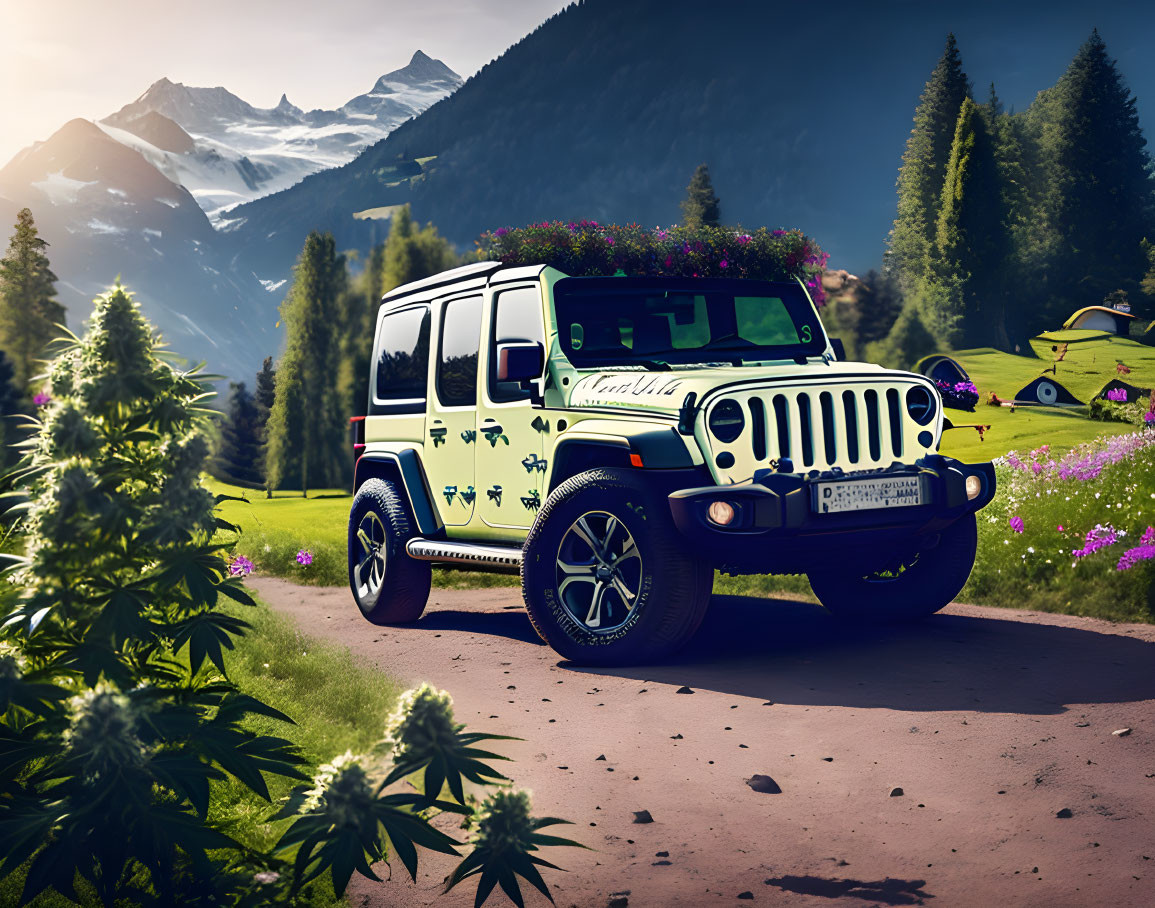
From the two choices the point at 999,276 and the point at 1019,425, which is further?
the point at 999,276

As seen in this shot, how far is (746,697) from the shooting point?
6.09m

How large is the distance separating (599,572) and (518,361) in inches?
58.4

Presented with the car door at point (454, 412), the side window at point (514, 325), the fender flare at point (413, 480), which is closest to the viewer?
the side window at point (514, 325)

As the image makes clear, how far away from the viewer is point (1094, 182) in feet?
172

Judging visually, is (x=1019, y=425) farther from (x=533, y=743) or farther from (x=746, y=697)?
(x=533, y=743)

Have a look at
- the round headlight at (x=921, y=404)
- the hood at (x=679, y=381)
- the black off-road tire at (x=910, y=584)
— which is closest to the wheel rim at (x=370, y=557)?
the hood at (x=679, y=381)

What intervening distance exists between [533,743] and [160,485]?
8.10 ft

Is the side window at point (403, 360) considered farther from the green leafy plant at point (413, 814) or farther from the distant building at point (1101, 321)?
the distant building at point (1101, 321)

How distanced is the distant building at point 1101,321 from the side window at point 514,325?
66.0 feet

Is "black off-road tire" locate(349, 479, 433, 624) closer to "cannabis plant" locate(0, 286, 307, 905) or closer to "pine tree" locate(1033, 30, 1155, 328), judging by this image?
"cannabis plant" locate(0, 286, 307, 905)

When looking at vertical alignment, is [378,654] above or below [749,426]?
below

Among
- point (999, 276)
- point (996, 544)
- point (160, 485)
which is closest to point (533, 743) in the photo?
point (160, 485)

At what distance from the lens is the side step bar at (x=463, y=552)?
7.55 m

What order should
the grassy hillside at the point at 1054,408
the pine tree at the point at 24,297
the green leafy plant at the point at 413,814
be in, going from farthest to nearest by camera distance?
the pine tree at the point at 24,297
the grassy hillside at the point at 1054,408
the green leafy plant at the point at 413,814
